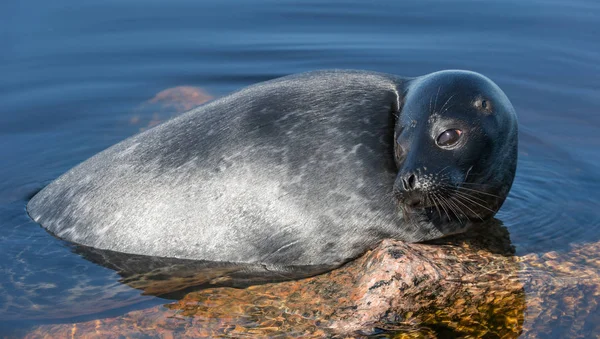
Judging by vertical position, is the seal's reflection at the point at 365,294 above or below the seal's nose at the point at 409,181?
below

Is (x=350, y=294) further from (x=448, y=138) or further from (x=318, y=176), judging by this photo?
Result: (x=448, y=138)

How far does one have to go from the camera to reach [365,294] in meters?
5.48

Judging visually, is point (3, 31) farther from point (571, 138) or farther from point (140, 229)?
point (571, 138)

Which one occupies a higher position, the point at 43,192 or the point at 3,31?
the point at 3,31

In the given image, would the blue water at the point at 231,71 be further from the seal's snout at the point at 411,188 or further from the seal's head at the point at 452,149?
the seal's snout at the point at 411,188

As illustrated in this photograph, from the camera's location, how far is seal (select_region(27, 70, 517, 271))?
18.8ft

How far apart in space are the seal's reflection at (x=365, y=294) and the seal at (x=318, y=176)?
125mm

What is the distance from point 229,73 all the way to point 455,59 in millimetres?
2879

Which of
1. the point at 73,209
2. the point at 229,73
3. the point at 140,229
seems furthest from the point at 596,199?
the point at 229,73

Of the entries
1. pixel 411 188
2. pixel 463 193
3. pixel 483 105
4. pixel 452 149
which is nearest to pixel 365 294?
pixel 411 188

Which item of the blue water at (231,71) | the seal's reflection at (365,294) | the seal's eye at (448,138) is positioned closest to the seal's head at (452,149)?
the seal's eye at (448,138)

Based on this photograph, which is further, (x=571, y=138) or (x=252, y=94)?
(x=571, y=138)

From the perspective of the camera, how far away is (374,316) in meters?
5.36

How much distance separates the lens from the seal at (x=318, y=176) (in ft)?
18.8
